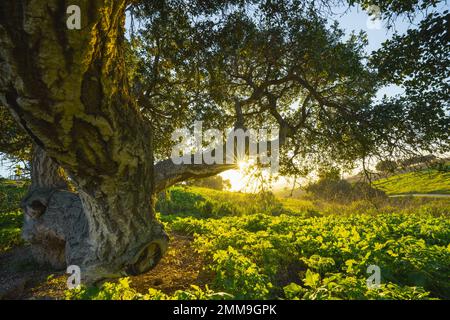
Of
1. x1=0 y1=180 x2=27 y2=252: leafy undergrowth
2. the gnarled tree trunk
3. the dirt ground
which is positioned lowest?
the dirt ground

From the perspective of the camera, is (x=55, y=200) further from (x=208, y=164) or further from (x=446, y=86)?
(x=446, y=86)

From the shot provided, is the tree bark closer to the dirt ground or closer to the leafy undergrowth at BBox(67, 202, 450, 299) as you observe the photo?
the leafy undergrowth at BBox(67, 202, 450, 299)

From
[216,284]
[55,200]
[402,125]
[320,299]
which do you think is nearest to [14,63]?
[320,299]

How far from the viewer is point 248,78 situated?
8.03m

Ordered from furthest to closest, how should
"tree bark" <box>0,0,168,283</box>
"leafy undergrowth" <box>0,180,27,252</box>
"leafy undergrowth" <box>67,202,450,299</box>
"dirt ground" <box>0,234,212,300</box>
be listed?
"leafy undergrowth" <box>0,180,27,252</box>
"dirt ground" <box>0,234,212,300</box>
"leafy undergrowth" <box>67,202,450,299</box>
"tree bark" <box>0,0,168,283</box>

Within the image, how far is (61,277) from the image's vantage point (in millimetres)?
6586

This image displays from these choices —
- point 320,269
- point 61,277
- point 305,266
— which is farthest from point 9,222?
point 320,269

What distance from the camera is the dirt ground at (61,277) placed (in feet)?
19.0

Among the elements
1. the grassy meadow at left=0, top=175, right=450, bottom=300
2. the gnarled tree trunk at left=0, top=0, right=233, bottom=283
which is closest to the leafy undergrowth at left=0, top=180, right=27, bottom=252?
the grassy meadow at left=0, top=175, right=450, bottom=300

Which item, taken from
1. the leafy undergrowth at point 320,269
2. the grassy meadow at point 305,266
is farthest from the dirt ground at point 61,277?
the leafy undergrowth at point 320,269

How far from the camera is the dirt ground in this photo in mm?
5777

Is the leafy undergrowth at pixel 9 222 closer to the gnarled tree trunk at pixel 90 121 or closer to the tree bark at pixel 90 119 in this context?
the gnarled tree trunk at pixel 90 121

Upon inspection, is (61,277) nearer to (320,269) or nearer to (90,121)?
(90,121)

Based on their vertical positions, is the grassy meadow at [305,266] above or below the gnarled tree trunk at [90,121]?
below
